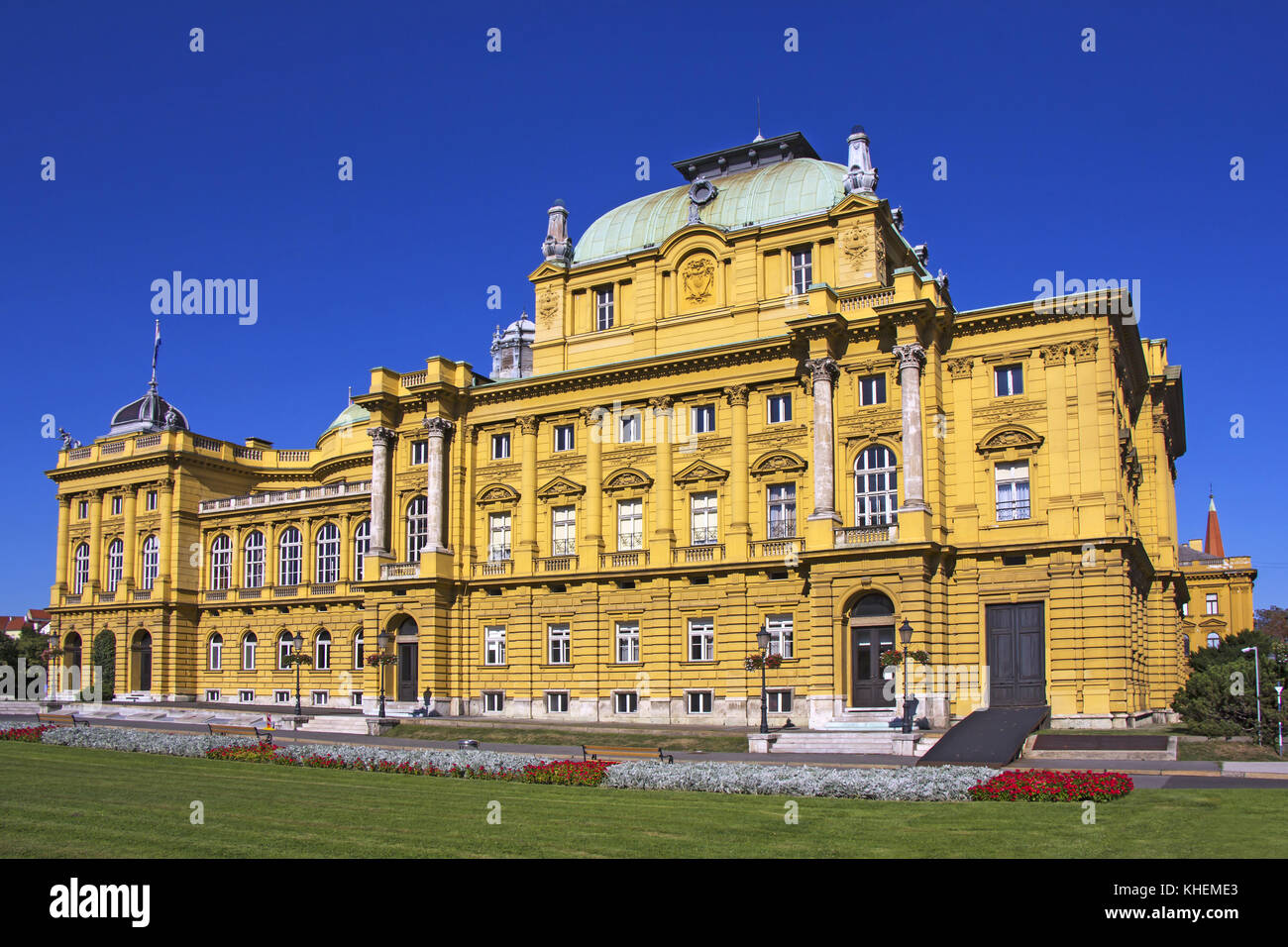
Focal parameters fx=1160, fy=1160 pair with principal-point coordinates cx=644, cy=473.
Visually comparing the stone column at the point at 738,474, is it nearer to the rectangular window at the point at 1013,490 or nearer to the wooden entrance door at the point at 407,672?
the rectangular window at the point at 1013,490

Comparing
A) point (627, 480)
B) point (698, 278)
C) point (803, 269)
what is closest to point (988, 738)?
point (627, 480)

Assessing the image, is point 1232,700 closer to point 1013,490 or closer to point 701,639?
point 1013,490

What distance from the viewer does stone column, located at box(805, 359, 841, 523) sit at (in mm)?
45875

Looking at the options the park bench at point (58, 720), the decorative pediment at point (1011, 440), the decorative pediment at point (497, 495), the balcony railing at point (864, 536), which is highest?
the decorative pediment at point (1011, 440)

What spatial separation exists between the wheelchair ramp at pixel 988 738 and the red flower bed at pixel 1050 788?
291 inches

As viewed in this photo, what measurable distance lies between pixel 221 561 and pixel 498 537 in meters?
27.2

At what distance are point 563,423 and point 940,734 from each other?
24.3 meters

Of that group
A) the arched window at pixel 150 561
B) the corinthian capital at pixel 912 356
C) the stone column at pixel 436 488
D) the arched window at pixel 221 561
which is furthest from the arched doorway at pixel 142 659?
the corinthian capital at pixel 912 356

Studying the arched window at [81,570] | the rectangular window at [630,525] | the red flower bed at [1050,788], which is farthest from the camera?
the arched window at [81,570]

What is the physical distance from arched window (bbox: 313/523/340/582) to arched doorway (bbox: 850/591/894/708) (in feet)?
117

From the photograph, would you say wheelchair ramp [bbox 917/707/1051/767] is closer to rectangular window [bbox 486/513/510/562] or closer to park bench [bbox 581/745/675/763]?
park bench [bbox 581/745/675/763]

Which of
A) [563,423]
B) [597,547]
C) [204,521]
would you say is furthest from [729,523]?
[204,521]

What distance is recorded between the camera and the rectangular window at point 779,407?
4969 cm

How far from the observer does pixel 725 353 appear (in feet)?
166
